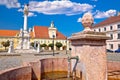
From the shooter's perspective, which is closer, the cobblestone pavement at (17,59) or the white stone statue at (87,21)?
the white stone statue at (87,21)

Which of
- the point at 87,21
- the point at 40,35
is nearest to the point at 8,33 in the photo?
the point at 40,35

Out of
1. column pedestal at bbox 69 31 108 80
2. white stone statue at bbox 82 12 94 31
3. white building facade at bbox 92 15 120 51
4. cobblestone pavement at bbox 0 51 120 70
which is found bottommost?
cobblestone pavement at bbox 0 51 120 70

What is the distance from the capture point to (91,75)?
4344 millimetres

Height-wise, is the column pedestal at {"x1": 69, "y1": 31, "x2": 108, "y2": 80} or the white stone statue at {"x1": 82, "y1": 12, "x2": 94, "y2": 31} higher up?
the white stone statue at {"x1": 82, "y1": 12, "x2": 94, "y2": 31}

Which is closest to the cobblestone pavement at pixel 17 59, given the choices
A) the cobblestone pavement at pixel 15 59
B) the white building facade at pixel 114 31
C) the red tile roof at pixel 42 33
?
the cobblestone pavement at pixel 15 59

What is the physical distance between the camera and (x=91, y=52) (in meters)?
4.32

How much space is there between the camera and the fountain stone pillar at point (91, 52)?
4.33 meters

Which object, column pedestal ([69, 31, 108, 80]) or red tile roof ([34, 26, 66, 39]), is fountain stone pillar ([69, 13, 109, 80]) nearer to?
column pedestal ([69, 31, 108, 80])

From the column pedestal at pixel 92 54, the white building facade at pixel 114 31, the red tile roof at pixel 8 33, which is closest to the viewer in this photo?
the column pedestal at pixel 92 54

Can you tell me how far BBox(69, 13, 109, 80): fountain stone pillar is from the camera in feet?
14.2

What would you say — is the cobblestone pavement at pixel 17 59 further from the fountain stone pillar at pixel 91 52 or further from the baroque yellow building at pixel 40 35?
the baroque yellow building at pixel 40 35

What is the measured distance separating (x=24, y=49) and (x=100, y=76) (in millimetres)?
40988

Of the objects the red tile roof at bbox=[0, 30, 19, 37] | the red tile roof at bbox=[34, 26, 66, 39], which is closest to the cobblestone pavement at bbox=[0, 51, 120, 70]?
the red tile roof at bbox=[34, 26, 66, 39]

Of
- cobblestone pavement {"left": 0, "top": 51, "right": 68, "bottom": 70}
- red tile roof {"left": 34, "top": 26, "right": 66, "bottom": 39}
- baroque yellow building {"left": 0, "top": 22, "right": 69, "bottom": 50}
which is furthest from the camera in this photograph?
red tile roof {"left": 34, "top": 26, "right": 66, "bottom": 39}
